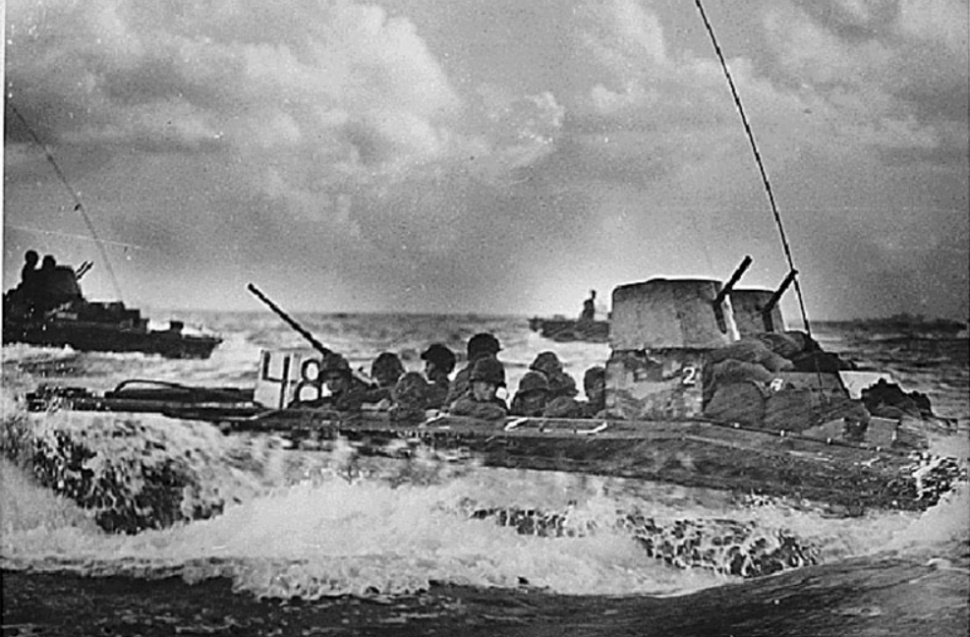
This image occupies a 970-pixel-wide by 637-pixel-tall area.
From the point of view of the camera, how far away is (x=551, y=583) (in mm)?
2404

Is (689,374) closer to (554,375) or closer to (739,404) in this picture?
→ (739,404)

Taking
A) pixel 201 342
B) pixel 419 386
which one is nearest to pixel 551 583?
pixel 419 386

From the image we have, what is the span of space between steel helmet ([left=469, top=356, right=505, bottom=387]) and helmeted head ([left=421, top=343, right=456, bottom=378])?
41 mm

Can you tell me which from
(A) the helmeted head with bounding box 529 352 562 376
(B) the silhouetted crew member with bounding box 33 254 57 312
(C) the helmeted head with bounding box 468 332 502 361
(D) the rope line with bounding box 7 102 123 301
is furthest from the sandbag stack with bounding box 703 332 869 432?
(B) the silhouetted crew member with bounding box 33 254 57 312

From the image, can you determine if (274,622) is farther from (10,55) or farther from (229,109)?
(10,55)

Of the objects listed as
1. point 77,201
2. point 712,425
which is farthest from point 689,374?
point 77,201

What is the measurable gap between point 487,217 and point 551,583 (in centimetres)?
59

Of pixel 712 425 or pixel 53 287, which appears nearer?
pixel 712 425

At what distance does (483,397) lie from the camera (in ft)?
8.00

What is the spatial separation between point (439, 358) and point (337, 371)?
0.55 feet

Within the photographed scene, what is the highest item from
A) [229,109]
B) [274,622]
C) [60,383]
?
[229,109]

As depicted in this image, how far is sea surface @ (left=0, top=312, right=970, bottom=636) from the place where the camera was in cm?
235

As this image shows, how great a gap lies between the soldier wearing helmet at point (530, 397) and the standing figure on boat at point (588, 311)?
12 cm

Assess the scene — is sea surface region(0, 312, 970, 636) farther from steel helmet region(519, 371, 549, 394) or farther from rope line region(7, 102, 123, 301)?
rope line region(7, 102, 123, 301)
